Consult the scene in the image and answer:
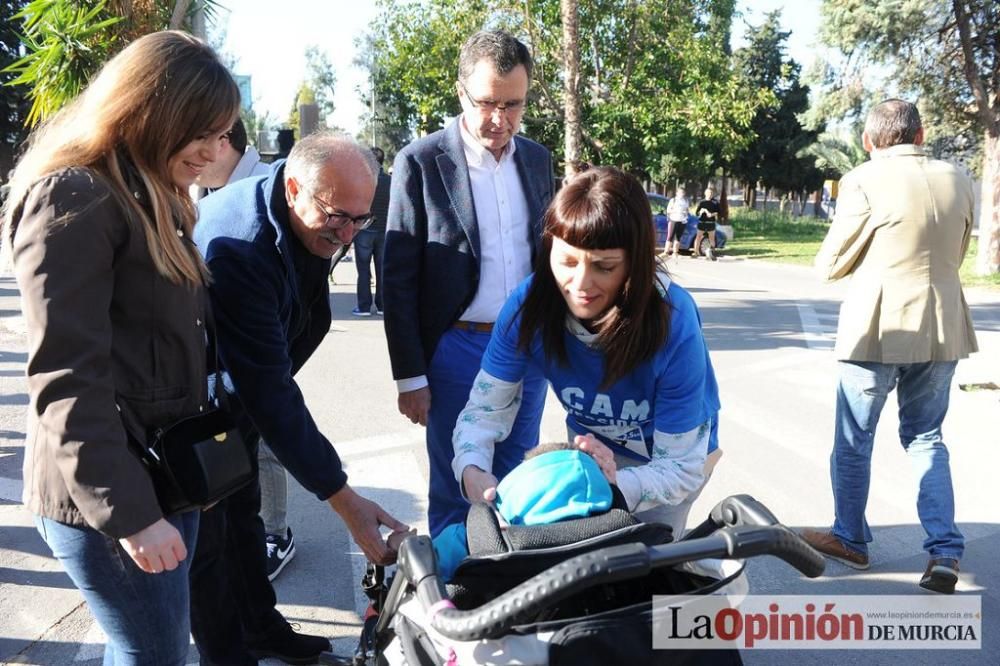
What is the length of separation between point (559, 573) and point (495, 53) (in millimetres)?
2128

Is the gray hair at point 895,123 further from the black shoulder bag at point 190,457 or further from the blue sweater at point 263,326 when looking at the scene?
the black shoulder bag at point 190,457

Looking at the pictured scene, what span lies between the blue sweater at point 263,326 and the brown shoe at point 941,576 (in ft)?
8.55

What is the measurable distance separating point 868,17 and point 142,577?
19.4 metres

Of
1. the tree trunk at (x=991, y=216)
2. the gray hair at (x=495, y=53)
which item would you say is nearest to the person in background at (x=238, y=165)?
the gray hair at (x=495, y=53)

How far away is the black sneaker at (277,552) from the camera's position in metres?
3.61

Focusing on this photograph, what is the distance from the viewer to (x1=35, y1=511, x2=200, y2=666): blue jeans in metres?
1.71

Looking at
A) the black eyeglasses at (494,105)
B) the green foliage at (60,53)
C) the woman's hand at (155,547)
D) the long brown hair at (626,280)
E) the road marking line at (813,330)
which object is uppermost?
the green foliage at (60,53)

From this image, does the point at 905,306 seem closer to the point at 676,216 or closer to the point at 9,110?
the point at 676,216

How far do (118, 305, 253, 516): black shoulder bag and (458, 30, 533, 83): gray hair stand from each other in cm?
162

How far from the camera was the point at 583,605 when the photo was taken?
1.68m

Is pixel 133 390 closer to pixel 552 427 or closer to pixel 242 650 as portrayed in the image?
pixel 242 650

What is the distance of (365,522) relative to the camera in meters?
2.26

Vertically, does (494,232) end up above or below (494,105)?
below

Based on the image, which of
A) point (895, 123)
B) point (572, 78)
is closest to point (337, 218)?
point (895, 123)
